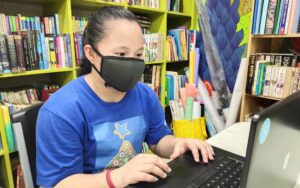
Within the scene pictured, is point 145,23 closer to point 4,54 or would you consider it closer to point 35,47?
point 35,47

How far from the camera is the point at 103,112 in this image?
853 millimetres

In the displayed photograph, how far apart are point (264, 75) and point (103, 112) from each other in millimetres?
1465

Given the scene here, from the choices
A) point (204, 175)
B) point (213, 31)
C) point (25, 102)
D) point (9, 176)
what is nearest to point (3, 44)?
point (25, 102)

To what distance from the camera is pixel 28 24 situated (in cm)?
151

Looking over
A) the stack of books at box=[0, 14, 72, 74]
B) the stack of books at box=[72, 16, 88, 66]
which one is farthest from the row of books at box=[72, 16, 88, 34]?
the stack of books at box=[0, 14, 72, 74]

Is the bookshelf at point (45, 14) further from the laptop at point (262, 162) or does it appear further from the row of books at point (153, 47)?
the laptop at point (262, 162)

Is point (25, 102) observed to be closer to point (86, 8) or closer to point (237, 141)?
point (86, 8)

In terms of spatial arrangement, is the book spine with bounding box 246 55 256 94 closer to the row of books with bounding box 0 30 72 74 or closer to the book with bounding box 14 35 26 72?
the row of books with bounding box 0 30 72 74

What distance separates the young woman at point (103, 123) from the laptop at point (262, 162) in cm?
5

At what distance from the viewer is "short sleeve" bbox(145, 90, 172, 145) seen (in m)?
1.05

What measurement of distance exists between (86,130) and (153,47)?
145 cm

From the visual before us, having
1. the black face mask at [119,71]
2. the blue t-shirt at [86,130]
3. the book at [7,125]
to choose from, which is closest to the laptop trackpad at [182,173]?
the blue t-shirt at [86,130]

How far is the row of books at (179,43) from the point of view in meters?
2.36

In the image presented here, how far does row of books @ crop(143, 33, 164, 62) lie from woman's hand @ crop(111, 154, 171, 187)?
1487mm
